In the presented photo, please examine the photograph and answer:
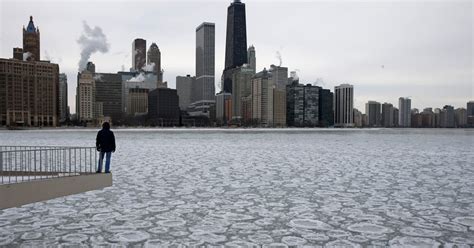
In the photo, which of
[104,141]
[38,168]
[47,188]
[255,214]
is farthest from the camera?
[38,168]

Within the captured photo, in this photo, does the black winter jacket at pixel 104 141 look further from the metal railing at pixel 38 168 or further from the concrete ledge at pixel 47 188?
the concrete ledge at pixel 47 188

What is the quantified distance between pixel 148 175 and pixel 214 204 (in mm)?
7002

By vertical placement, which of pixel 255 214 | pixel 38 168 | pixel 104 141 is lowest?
pixel 255 214

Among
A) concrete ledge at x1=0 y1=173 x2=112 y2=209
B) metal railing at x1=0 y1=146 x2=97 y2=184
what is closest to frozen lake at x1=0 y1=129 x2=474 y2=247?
concrete ledge at x1=0 y1=173 x2=112 y2=209

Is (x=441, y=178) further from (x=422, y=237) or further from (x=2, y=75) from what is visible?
(x=2, y=75)

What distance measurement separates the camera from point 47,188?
36.5ft

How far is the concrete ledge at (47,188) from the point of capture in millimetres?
9898

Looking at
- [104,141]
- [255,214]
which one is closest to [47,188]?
[104,141]

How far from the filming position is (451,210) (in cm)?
1076

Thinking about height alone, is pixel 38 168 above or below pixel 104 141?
below

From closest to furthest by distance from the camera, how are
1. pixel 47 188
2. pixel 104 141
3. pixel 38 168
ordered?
1. pixel 47 188
2. pixel 104 141
3. pixel 38 168

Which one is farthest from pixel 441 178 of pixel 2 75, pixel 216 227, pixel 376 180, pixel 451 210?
pixel 2 75

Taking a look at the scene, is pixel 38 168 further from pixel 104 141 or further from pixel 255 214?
pixel 255 214

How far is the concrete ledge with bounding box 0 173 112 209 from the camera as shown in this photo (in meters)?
9.90
